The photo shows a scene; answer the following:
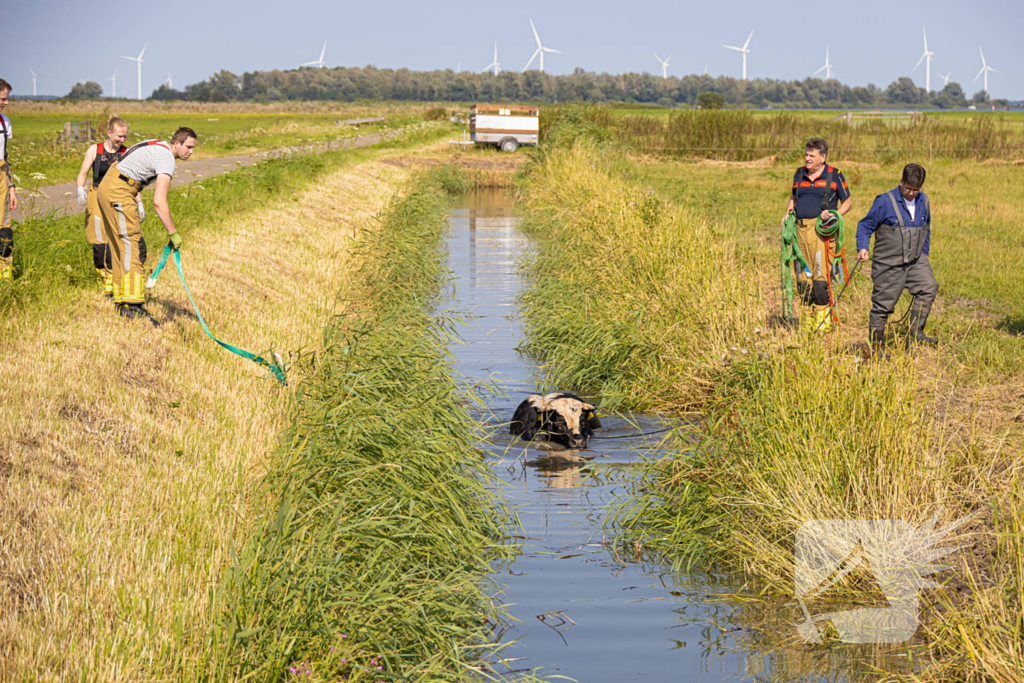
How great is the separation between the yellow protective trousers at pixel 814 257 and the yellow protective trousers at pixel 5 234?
8202 millimetres

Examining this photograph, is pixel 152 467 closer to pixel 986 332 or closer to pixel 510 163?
pixel 986 332

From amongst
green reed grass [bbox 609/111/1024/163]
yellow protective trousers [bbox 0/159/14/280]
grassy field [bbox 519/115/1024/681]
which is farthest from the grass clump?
green reed grass [bbox 609/111/1024/163]

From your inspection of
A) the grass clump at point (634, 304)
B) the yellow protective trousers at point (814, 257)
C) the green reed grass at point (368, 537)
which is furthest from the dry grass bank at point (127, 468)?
the yellow protective trousers at point (814, 257)

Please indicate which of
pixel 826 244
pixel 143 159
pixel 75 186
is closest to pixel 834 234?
pixel 826 244

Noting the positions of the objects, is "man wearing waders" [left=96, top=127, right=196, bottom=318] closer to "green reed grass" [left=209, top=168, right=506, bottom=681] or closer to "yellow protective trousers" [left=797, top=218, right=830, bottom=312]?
"green reed grass" [left=209, top=168, right=506, bottom=681]

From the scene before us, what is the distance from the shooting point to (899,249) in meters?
9.92

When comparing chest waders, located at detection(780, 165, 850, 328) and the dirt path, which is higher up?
the dirt path

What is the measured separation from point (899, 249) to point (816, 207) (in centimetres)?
114

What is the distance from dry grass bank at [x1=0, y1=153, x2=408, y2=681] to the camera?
14.3ft

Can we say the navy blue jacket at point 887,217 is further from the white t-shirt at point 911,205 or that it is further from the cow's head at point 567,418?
the cow's head at point 567,418

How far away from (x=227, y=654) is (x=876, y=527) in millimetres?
3698

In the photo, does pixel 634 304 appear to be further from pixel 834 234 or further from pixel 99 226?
pixel 99 226

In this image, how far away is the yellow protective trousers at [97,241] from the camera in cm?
983

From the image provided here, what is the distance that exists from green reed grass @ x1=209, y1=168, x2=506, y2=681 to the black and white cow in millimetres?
716
